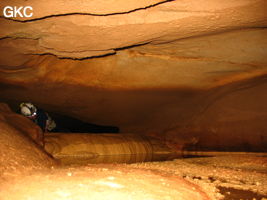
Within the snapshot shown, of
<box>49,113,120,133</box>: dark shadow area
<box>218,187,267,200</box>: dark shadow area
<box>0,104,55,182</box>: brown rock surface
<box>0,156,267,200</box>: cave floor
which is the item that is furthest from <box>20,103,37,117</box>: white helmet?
<box>218,187,267,200</box>: dark shadow area

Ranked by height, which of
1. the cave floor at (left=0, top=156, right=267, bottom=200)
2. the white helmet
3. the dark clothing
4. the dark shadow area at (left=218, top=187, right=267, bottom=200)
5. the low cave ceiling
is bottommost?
the dark shadow area at (left=218, top=187, right=267, bottom=200)

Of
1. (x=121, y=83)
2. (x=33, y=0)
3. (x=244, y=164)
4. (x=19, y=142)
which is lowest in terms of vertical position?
(x=244, y=164)

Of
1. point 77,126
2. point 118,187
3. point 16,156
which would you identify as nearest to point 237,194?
point 118,187

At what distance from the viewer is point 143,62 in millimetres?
5910

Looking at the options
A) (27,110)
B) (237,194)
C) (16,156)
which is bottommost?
(237,194)

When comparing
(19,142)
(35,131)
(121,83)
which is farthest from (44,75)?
(19,142)

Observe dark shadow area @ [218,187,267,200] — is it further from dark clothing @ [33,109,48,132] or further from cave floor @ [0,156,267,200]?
dark clothing @ [33,109,48,132]

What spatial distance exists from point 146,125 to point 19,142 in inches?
241

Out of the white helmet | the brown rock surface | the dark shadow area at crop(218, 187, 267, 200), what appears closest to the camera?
the dark shadow area at crop(218, 187, 267, 200)

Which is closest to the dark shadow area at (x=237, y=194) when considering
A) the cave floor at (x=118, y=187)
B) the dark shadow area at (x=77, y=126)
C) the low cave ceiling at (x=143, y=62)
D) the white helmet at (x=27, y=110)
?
the cave floor at (x=118, y=187)

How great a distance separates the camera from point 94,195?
87.1 inches

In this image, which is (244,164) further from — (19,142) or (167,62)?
(19,142)

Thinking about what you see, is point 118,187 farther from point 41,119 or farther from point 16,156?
point 41,119

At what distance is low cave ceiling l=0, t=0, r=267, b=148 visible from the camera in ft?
11.4
